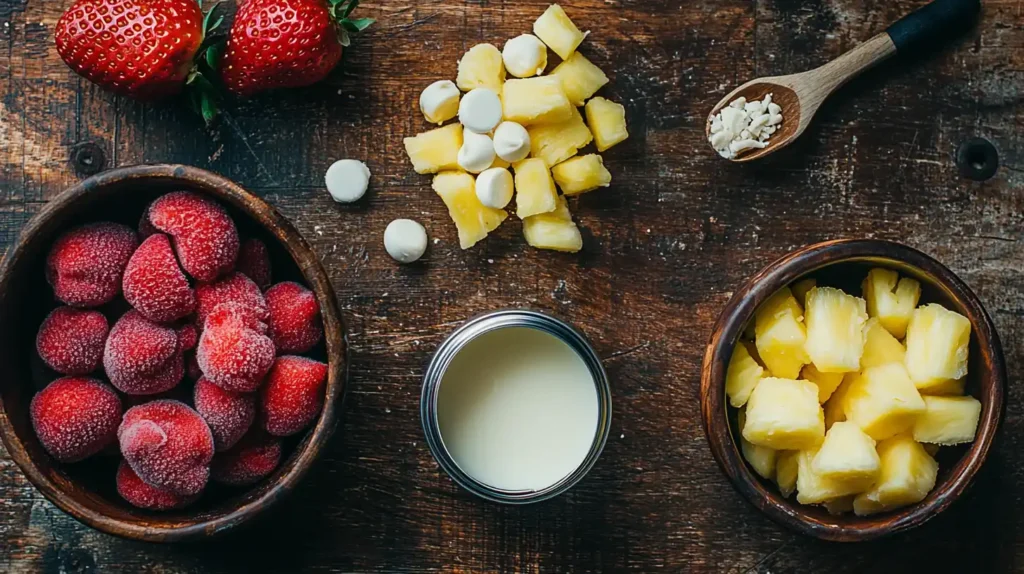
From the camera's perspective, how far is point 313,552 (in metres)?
1.28

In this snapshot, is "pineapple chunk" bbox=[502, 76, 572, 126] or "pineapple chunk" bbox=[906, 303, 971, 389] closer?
"pineapple chunk" bbox=[906, 303, 971, 389]

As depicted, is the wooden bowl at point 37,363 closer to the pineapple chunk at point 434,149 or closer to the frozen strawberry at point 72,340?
the frozen strawberry at point 72,340

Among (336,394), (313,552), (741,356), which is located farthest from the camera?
(313,552)

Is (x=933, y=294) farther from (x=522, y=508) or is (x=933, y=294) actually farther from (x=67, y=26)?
(x=67, y=26)

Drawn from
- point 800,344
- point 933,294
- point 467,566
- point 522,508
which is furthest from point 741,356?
point 467,566

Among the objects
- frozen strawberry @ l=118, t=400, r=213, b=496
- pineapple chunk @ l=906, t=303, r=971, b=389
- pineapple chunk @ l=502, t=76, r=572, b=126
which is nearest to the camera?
frozen strawberry @ l=118, t=400, r=213, b=496

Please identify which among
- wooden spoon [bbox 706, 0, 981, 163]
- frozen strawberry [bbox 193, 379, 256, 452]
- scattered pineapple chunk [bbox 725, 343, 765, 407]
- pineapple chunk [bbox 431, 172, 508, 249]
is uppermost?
wooden spoon [bbox 706, 0, 981, 163]

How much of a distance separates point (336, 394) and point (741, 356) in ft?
1.65

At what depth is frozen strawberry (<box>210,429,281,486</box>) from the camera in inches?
42.7

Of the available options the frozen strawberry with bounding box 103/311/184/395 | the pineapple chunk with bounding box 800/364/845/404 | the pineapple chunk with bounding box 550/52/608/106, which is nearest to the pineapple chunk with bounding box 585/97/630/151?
the pineapple chunk with bounding box 550/52/608/106

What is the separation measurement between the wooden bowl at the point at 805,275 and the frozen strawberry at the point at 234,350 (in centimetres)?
53

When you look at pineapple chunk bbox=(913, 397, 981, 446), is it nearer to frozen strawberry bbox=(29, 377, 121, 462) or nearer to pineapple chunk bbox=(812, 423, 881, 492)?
pineapple chunk bbox=(812, 423, 881, 492)

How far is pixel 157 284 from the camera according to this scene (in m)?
1.01

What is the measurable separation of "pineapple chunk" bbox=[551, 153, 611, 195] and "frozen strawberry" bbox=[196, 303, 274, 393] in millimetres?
461
